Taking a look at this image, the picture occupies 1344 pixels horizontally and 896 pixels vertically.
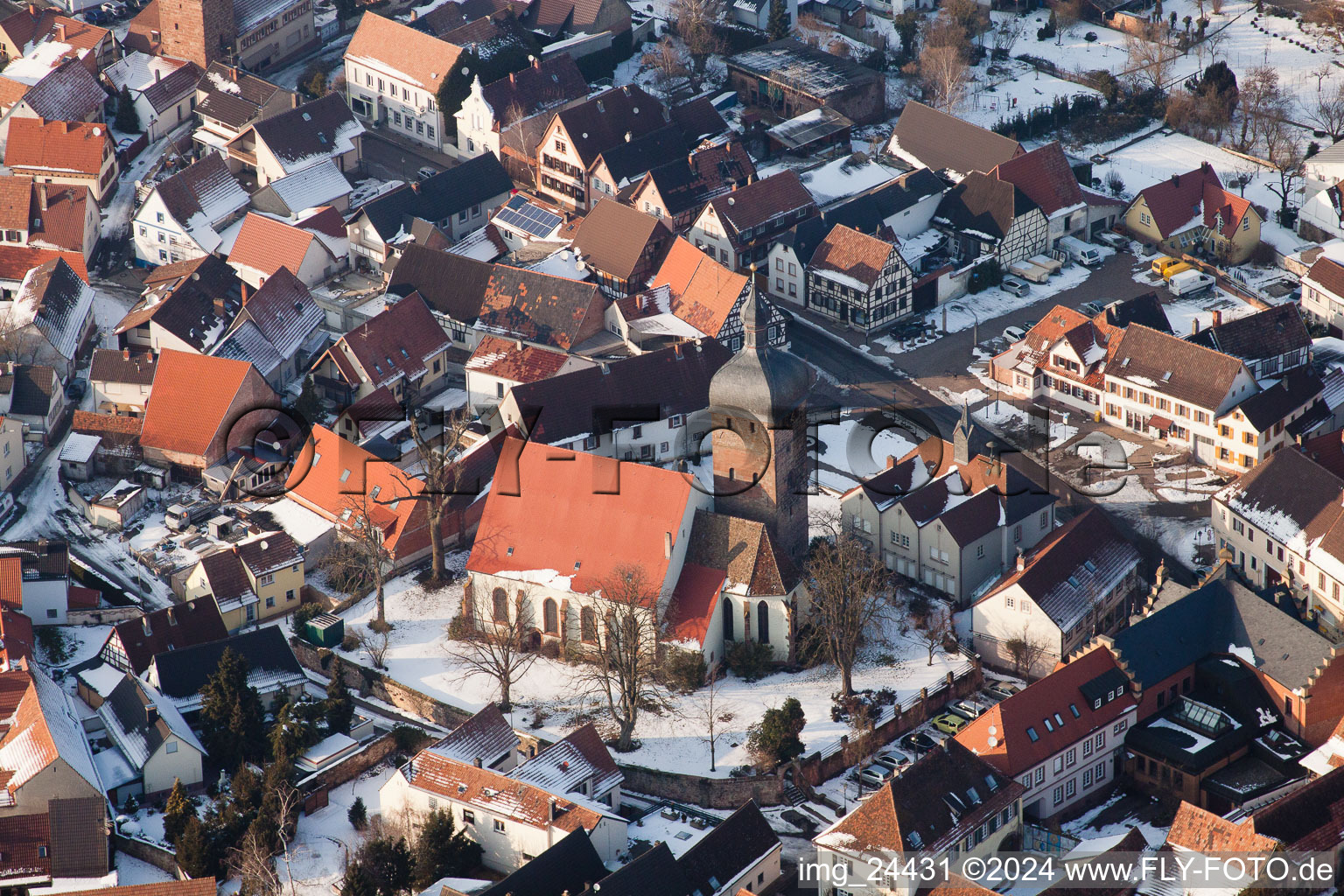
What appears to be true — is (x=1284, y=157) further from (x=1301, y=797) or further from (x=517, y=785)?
(x=517, y=785)

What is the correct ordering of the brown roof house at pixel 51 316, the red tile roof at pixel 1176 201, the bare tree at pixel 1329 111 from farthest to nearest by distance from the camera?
the bare tree at pixel 1329 111, the red tile roof at pixel 1176 201, the brown roof house at pixel 51 316

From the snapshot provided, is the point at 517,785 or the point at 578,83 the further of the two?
the point at 578,83

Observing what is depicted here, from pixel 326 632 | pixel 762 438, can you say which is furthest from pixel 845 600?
pixel 326 632

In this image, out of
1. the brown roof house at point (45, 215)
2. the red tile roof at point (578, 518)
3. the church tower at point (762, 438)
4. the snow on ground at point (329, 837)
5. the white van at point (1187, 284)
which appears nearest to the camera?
the snow on ground at point (329, 837)

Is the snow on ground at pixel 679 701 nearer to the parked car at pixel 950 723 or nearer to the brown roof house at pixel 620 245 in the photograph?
the parked car at pixel 950 723

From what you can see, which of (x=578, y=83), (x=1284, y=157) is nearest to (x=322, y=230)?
(x=578, y=83)

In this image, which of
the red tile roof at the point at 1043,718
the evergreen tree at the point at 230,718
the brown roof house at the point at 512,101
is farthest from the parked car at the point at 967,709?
the brown roof house at the point at 512,101
